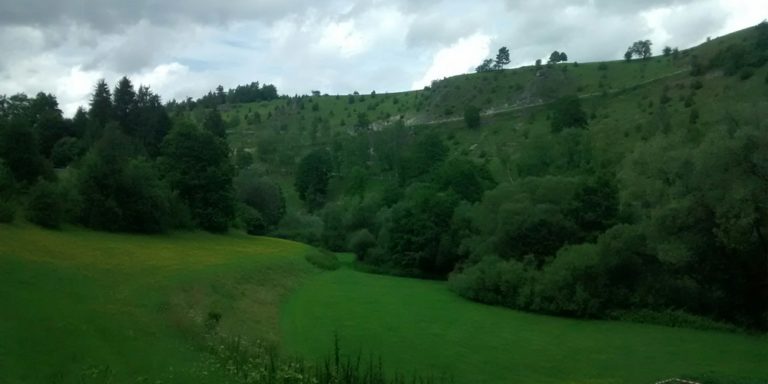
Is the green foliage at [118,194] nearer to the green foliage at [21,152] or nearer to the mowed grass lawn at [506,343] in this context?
the green foliage at [21,152]

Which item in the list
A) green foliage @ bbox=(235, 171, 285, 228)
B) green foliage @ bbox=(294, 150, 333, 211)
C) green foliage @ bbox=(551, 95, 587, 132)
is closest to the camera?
green foliage @ bbox=(235, 171, 285, 228)

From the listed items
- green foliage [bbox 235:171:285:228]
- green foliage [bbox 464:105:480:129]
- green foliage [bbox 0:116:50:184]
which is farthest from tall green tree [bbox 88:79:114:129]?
green foliage [bbox 464:105:480:129]

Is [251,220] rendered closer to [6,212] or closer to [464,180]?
[464,180]

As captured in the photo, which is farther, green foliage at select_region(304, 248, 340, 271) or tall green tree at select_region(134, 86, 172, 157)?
tall green tree at select_region(134, 86, 172, 157)

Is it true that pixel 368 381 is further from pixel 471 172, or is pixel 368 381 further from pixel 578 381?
pixel 471 172

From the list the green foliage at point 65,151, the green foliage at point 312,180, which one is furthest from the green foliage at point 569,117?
the green foliage at point 65,151

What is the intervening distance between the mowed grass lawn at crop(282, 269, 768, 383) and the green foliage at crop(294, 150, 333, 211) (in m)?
78.7

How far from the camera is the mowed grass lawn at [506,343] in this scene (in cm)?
2919

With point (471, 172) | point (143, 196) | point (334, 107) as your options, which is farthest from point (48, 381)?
point (334, 107)

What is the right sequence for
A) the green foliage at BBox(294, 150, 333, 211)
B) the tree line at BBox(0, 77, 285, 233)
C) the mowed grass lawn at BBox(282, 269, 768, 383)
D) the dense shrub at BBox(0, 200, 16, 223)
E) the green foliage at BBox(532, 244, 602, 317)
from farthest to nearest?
the green foliage at BBox(294, 150, 333, 211), the tree line at BBox(0, 77, 285, 233), the green foliage at BBox(532, 244, 602, 317), the dense shrub at BBox(0, 200, 16, 223), the mowed grass lawn at BBox(282, 269, 768, 383)

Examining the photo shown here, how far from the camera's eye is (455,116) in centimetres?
14462

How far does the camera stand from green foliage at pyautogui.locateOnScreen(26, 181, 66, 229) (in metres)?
43.7

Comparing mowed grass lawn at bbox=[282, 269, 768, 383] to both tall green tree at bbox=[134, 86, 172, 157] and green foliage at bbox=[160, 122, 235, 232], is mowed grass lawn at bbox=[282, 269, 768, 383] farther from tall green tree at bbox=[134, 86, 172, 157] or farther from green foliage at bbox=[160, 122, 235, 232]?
tall green tree at bbox=[134, 86, 172, 157]

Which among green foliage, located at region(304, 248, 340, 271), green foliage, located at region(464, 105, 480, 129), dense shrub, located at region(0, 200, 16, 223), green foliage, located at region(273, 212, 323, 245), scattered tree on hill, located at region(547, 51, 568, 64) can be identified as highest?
scattered tree on hill, located at region(547, 51, 568, 64)
